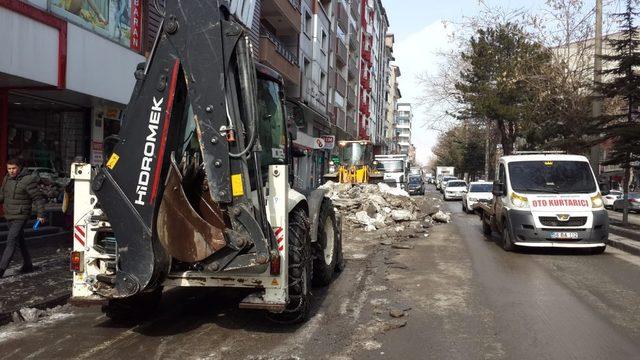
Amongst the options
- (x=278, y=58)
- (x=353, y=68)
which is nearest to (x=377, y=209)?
(x=278, y=58)

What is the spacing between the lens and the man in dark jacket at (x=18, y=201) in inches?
297

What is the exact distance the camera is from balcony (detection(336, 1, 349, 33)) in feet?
131

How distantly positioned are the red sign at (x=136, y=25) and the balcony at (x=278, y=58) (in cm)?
836

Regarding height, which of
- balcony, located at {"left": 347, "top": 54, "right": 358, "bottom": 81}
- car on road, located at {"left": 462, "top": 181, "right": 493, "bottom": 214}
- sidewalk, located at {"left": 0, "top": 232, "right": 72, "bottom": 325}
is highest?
balcony, located at {"left": 347, "top": 54, "right": 358, "bottom": 81}

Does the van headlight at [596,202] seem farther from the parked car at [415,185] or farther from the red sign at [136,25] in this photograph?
the parked car at [415,185]

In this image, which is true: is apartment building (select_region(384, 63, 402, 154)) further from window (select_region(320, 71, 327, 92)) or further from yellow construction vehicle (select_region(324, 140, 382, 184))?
yellow construction vehicle (select_region(324, 140, 382, 184))

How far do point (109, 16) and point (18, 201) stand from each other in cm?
594

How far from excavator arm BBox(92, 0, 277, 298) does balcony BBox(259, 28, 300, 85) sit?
1693 centimetres

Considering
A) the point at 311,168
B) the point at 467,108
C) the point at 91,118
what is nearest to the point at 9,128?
the point at 91,118

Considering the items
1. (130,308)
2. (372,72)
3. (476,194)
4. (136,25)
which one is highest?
(372,72)

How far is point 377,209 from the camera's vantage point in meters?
17.1

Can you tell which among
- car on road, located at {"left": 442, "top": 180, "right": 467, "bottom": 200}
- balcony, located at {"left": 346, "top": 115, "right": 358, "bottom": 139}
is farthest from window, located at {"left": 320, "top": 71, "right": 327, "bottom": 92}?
car on road, located at {"left": 442, "top": 180, "right": 467, "bottom": 200}

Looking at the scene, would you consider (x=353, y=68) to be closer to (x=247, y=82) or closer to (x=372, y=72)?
(x=372, y=72)

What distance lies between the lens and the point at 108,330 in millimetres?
5395
